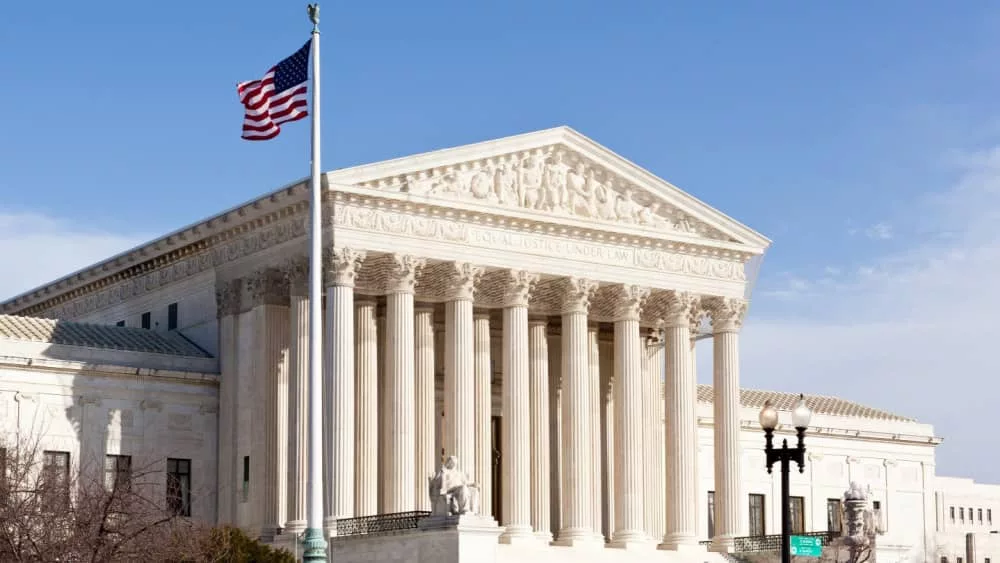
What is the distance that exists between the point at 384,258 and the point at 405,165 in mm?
3407

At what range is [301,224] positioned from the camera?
226ft

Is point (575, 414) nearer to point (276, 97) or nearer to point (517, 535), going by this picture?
point (517, 535)

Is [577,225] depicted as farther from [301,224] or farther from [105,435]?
[105,435]

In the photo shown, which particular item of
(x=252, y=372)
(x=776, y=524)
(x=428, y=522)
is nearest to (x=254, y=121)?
(x=428, y=522)

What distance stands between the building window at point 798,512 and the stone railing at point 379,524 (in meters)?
34.8

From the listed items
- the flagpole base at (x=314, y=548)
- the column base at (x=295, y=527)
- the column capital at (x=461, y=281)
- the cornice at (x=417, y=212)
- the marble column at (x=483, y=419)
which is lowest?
the column base at (x=295, y=527)

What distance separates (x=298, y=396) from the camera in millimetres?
68750

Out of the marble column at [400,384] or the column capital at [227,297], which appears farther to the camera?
the column capital at [227,297]

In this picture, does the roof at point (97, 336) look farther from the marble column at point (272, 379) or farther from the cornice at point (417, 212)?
the marble column at point (272, 379)

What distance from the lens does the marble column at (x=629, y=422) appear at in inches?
2913

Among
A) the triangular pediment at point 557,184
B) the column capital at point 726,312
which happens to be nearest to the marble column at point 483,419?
the triangular pediment at point 557,184

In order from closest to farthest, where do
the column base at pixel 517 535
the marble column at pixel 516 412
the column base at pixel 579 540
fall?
the column base at pixel 517 535 → the marble column at pixel 516 412 → the column base at pixel 579 540

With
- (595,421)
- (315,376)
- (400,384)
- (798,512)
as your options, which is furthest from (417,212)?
(798,512)

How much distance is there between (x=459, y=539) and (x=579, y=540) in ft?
38.8
